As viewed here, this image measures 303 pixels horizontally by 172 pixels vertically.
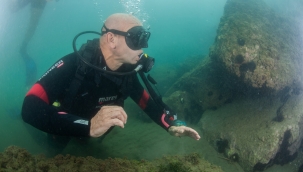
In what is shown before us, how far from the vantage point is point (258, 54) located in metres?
6.32

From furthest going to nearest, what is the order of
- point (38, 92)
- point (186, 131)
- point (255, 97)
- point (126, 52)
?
point (255, 97), point (126, 52), point (186, 131), point (38, 92)

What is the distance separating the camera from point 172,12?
163 m

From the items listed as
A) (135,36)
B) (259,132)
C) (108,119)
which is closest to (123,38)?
(135,36)

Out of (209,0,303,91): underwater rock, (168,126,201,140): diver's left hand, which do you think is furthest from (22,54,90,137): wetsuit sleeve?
(209,0,303,91): underwater rock

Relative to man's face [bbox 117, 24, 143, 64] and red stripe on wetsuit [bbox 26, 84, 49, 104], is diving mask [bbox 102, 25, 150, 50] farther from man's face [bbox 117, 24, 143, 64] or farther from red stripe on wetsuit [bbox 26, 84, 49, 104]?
red stripe on wetsuit [bbox 26, 84, 49, 104]

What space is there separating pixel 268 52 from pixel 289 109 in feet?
6.21

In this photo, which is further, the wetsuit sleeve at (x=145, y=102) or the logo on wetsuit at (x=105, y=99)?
the wetsuit sleeve at (x=145, y=102)

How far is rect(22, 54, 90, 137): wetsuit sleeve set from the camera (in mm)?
2480

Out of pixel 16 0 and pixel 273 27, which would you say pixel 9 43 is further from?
pixel 273 27

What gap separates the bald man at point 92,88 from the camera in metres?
2.51

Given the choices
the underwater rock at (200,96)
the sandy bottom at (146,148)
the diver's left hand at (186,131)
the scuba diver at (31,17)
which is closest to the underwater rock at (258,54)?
the underwater rock at (200,96)

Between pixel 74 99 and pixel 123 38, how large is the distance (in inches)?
54.7

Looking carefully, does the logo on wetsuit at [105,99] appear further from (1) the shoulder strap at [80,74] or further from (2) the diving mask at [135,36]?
(2) the diving mask at [135,36]

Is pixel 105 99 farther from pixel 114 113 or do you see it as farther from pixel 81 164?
pixel 114 113
